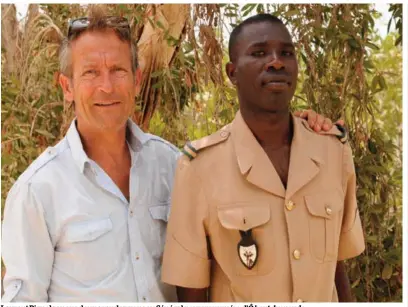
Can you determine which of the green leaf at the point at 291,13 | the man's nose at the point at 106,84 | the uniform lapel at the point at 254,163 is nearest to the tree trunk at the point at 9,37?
the green leaf at the point at 291,13

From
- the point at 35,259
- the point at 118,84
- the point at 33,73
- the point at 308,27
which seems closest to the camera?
the point at 35,259

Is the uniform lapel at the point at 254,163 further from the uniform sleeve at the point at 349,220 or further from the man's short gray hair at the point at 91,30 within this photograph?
the man's short gray hair at the point at 91,30

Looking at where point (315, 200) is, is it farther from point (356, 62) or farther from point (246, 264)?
point (356, 62)

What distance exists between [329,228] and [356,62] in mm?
1187

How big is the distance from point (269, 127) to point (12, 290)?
878mm

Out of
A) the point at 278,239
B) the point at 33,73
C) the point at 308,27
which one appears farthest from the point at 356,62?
the point at 33,73

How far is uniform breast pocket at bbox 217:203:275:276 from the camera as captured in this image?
2080 millimetres

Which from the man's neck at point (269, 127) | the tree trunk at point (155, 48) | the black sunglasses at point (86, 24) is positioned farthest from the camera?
the tree trunk at point (155, 48)

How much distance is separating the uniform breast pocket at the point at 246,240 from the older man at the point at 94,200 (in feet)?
0.81

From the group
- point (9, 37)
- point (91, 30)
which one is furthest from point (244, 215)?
point (9, 37)

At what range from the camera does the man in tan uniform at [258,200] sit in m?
2.09

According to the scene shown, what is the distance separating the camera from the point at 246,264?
2.08m

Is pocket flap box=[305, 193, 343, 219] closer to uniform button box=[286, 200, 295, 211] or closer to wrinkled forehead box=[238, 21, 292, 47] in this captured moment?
uniform button box=[286, 200, 295, 211]

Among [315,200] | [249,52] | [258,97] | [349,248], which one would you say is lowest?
[349,248]
